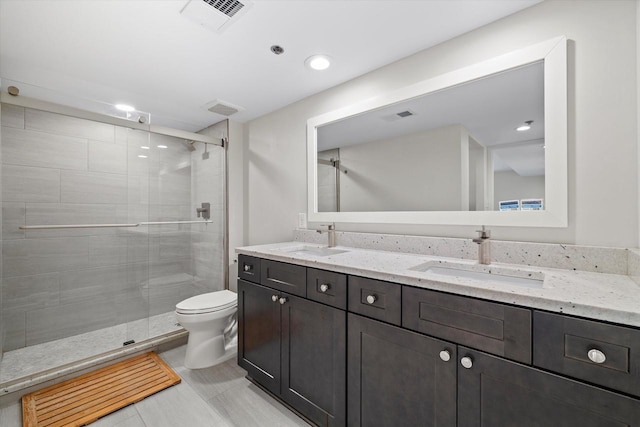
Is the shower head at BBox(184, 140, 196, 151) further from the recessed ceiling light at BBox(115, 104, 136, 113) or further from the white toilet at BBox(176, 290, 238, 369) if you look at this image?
the white toilet at BBox(176, 290, 238, 369)

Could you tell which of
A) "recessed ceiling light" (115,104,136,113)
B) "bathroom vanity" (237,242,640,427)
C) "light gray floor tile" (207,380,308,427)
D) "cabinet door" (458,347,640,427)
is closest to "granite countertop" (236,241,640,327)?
"bathroom vanity" (237,242,640,427)

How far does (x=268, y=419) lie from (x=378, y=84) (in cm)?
219

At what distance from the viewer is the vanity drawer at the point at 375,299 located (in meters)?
1.16

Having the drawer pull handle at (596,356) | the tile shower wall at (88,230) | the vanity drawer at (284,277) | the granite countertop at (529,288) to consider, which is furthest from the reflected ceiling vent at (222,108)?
the drawer pull handle at (596,356)

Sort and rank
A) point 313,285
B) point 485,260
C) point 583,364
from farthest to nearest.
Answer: point 313,285 < point 485,260 < point 583,364

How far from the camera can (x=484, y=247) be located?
1354 mm

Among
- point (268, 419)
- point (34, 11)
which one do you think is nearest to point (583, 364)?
point (268, 419)

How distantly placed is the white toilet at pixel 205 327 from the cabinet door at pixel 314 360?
2.50 ft

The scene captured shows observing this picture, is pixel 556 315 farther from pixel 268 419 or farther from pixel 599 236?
pixel 268 419

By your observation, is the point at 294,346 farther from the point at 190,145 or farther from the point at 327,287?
the point at 190,145

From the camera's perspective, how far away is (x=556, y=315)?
2.68 feet

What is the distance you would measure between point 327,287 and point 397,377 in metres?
0.49

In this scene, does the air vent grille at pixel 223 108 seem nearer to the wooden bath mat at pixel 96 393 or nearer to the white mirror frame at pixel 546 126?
the white mirror frame at pixel 546 126

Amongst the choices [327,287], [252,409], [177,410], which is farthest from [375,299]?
[177,410]
